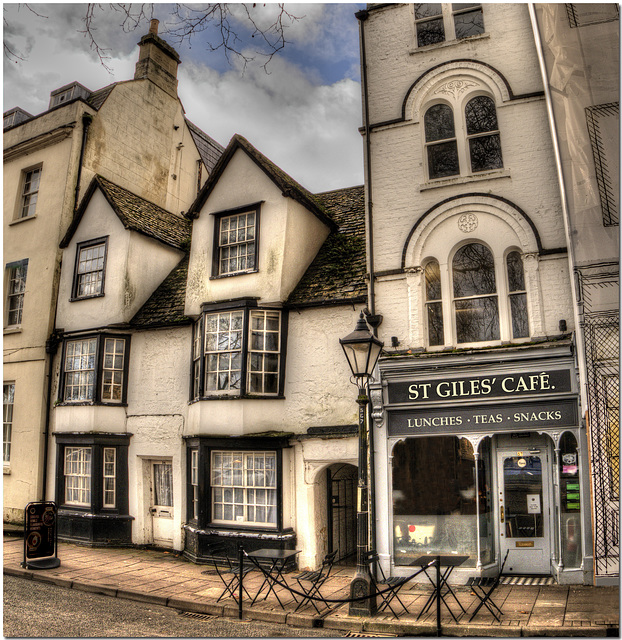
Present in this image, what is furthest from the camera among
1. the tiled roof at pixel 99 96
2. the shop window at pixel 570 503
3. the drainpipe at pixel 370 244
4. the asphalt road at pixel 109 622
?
the tiled roof at pixel 99 96

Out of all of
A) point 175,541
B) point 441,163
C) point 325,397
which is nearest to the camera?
point 441,163

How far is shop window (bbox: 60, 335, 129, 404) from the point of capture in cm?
1493

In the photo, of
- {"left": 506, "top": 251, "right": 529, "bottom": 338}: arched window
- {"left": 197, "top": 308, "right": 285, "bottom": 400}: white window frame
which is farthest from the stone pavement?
{"left": 506, "top": 251, "right": 529, "bottom": 338}: arched window

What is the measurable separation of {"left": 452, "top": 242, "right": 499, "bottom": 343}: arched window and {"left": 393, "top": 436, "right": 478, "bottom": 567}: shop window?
6.61 ft

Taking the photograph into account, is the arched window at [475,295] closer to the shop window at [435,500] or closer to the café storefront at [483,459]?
the café storefront at [483,459]

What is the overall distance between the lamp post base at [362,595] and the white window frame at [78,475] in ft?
26.8

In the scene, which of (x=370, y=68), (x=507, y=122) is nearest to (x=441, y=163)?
(x=507, y=122)

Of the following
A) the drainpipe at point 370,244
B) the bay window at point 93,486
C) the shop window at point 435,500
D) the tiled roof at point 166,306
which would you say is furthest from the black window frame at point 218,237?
the shop window at point 435,500

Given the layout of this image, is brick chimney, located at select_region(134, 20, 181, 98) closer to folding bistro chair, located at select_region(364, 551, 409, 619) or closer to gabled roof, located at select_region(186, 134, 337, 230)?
gabled roof, located at select_region(186, 134, 337, 230)

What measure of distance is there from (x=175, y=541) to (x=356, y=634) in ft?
21.5

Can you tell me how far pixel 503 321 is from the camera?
10.8 metres

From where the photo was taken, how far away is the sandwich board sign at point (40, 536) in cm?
1168

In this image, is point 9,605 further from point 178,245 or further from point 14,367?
point 178,245

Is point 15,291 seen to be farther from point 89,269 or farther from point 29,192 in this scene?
point 29,192
